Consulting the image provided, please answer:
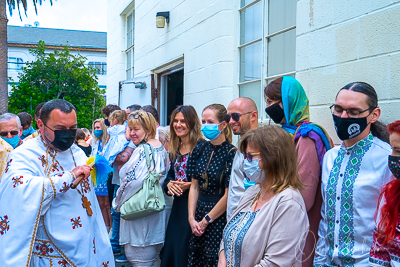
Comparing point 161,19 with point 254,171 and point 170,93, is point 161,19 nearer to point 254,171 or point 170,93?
point 170,93

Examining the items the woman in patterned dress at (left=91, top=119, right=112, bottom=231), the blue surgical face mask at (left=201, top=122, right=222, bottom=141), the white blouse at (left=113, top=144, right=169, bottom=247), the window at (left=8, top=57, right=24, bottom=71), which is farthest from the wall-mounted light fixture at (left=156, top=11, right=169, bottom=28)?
the window at (left=8, top=57, right=24, bottom=71)

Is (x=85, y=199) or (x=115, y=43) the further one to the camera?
(x=115, y=43)

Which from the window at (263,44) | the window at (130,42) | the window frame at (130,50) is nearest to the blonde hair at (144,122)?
the window at (263,44)

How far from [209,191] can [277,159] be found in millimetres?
1514

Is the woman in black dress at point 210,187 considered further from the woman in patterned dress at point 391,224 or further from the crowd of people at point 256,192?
the woman in patterned dress at point 391,224

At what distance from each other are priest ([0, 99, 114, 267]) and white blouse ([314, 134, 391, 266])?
1.52 m

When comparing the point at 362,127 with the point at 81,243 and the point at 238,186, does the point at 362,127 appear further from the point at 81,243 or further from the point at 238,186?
the point at 81,243

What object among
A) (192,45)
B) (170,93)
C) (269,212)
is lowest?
(269,212)

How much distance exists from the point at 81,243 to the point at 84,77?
17447mm

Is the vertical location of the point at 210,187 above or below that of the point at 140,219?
above

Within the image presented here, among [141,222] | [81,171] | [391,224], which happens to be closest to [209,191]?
[141,222]

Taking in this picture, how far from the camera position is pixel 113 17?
37.6 ft

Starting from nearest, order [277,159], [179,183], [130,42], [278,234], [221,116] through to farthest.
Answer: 1. [278,234]
2. [277,159]
3. [221,116]
4. [179,183]
5. [130,42]

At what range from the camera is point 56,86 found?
1859cm
